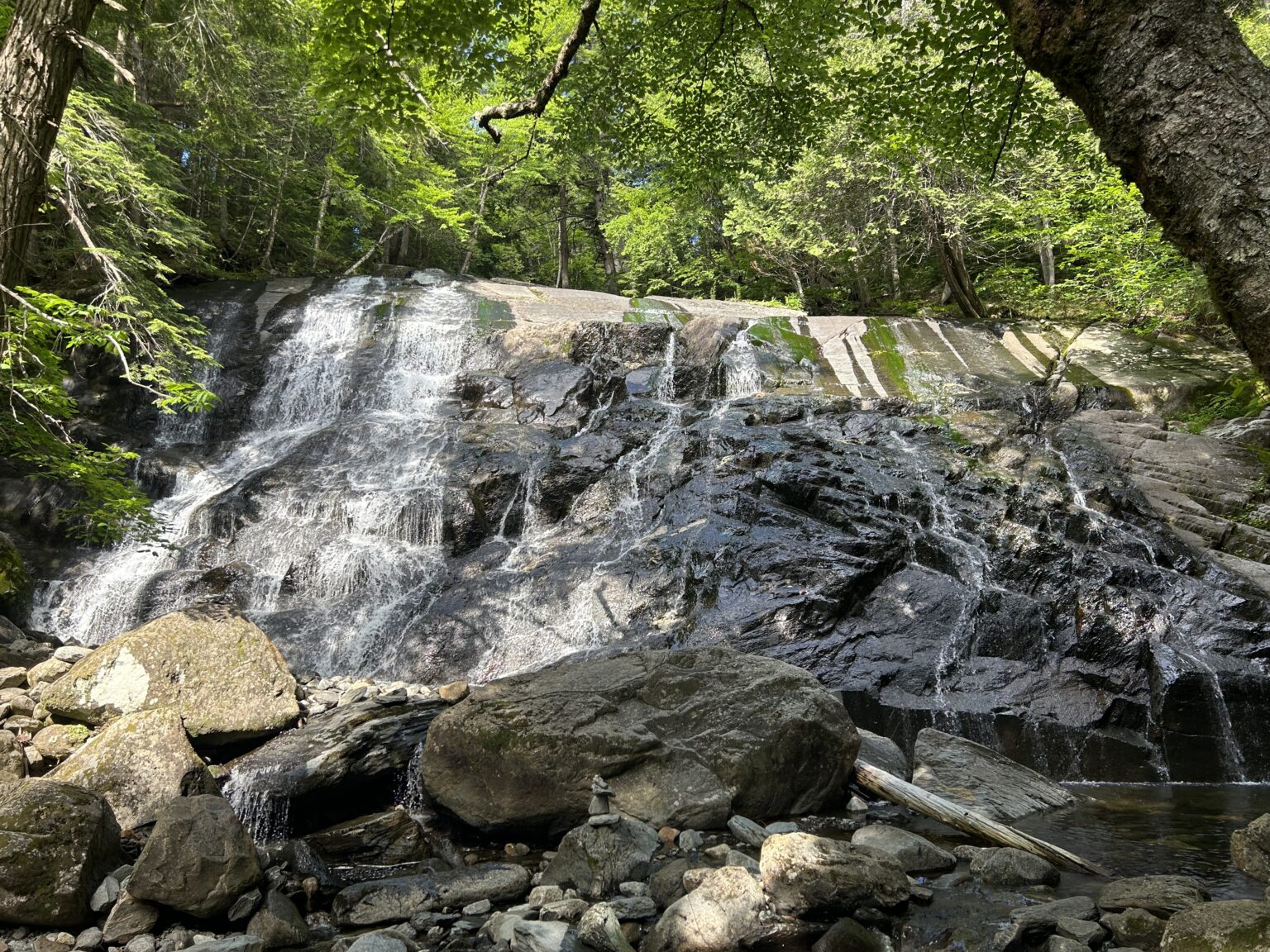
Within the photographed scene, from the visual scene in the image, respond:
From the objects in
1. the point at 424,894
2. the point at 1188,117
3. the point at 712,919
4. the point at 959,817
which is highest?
the point at 1188,117

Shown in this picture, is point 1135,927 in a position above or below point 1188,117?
below

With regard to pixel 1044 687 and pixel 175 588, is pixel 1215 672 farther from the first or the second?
pixel 175 588

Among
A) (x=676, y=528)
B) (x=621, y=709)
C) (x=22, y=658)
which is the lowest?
(x=22, y=658)

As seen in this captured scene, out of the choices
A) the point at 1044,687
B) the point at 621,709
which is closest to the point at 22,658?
the point at 621,709

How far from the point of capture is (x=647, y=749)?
5.11 metres

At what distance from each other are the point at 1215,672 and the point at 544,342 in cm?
1367

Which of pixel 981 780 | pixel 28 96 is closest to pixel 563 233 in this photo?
pixel 28 96

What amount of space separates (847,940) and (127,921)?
3.78 meters

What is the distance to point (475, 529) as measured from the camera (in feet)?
36.0

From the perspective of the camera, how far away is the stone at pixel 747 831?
14.9 feet

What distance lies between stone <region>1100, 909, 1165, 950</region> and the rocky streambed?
0.02m

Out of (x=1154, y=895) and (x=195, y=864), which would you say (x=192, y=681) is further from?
(x=1154, y=895)

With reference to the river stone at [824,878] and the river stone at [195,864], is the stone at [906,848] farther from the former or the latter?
the river stone at [195,864]

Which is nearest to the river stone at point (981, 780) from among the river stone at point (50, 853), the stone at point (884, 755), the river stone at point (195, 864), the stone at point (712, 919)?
the stone at point (884, 755)
